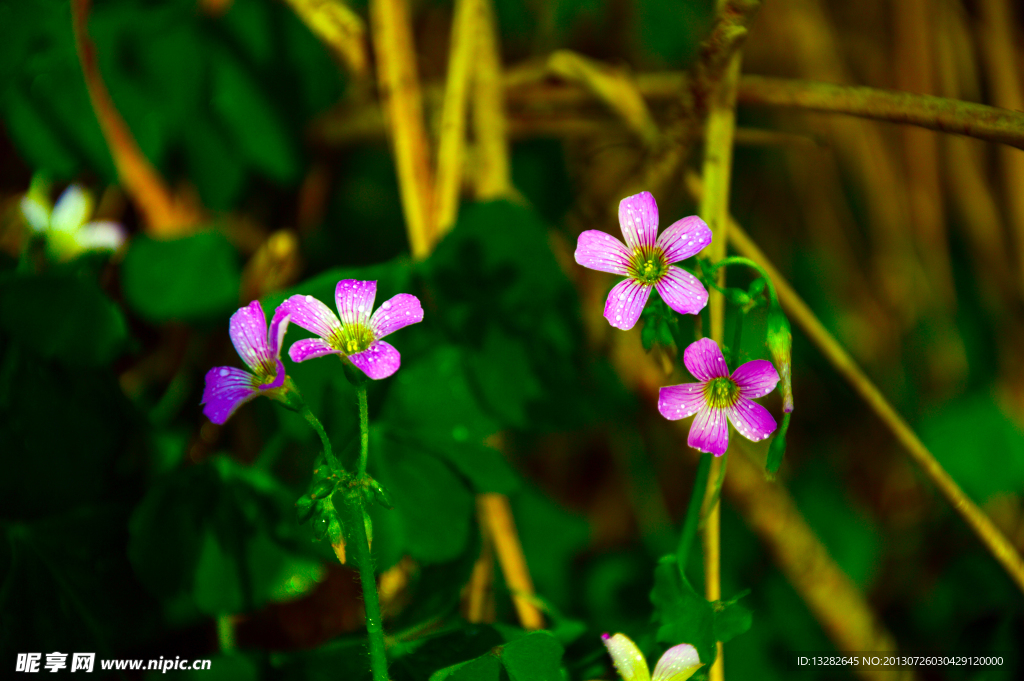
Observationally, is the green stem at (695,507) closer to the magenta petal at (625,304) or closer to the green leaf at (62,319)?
the magenta petal at (625,304)

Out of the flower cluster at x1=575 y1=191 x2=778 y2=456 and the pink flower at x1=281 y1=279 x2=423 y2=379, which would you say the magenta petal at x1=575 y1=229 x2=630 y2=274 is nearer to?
the flower cluster at x1=575 y1=191 x2=778 y2=456

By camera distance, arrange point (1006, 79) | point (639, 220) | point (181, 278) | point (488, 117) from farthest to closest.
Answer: point (1006, 79), point (488, 117), point (181, 278), point (639, 220)

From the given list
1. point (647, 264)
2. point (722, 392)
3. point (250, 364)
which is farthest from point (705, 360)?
point (250, 364)

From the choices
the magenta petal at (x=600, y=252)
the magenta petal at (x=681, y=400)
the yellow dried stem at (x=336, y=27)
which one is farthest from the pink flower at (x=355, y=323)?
the yellow dried stem at (x=336, y=27)

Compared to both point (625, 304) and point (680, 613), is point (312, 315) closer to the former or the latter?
point (625, 304)

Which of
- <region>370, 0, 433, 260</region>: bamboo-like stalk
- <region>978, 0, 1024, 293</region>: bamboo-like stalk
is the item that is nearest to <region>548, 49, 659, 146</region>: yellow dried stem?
<region>370, 0, 433, 260</region>: bamboo-like stalk
